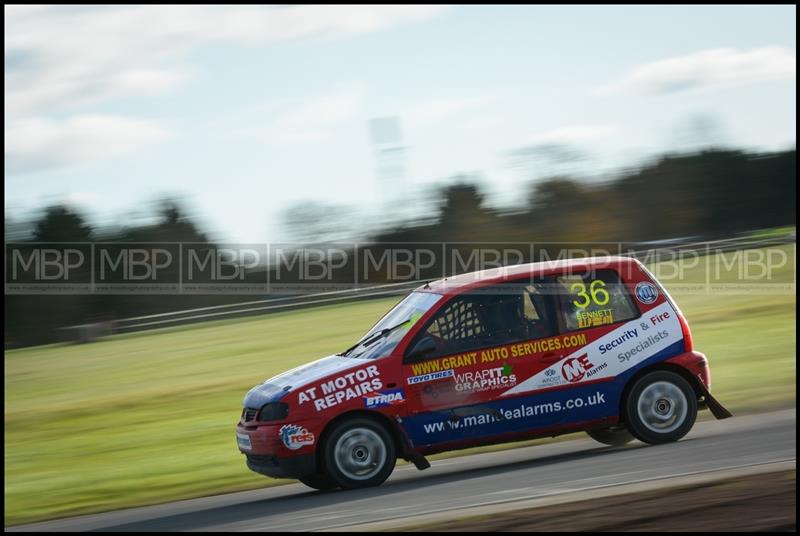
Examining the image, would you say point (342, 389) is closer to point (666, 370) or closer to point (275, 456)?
point (275, 456)

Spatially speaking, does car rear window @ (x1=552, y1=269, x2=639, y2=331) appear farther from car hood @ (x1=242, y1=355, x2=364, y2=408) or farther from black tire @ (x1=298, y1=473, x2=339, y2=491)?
black tire @ (x1=298, y1=473, x2=339, y2=491)

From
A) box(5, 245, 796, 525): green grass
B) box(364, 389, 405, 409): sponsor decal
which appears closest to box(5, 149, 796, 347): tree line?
box(5, 245, 796, 525): green grass

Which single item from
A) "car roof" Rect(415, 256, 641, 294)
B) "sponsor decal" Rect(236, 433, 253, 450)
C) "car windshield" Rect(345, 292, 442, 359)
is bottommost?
"sponsor decal" Rect(236, 433, 253, 450)

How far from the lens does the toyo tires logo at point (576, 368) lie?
30.3ft

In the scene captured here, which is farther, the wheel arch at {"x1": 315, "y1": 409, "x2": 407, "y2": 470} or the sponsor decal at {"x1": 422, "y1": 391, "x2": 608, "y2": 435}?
the sponsor decal at {"x1": 422, "y1": 391, "x2": 608, "y2": 435}

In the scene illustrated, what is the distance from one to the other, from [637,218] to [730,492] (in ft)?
144

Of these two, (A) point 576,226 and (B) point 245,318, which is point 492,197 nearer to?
(A) point 576,226

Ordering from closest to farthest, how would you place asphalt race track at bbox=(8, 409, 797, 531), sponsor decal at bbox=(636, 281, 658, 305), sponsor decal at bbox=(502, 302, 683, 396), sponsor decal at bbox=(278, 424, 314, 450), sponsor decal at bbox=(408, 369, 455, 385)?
asphalt race track at bbox=(8, 409, 797, 531), sponsor decal at bbox=(278, 424, 314, 450), sponsor decal at bbox=(408, 369, 455, 385), sponsor decal at bbox=(502, 302, 683, 396), sponsor decal at bbox=(636, 281, 658, 305)

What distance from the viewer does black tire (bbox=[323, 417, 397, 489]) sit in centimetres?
885

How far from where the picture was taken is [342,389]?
350 inches

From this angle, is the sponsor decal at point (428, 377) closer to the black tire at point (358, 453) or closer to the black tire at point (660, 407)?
the black tire at point (358, 453)

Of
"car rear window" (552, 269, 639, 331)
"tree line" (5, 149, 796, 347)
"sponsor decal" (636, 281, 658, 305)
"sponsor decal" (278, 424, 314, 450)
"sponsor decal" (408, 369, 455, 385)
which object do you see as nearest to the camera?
"sponsor decal" (278, 424, 314, 450)

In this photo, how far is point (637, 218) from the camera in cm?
4959

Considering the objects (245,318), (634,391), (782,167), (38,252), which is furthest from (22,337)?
(782,167)
